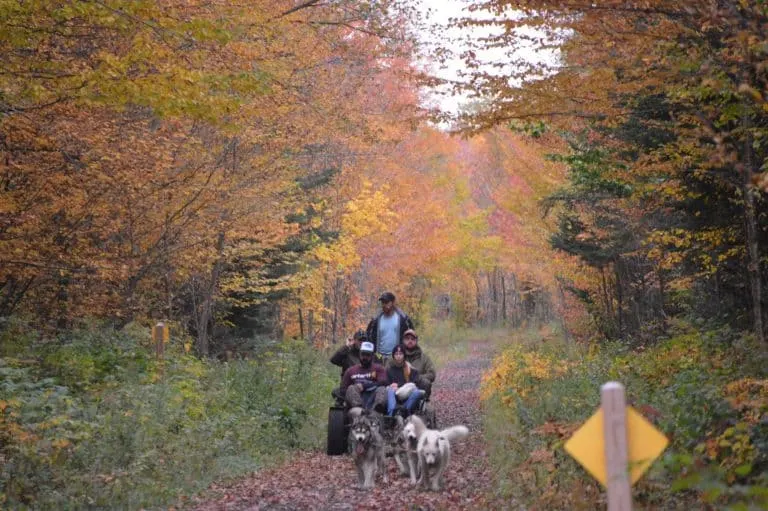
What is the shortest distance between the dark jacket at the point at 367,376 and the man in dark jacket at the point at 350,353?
0.43 meters

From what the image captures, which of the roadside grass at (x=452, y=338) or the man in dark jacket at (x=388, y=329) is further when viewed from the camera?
the roadside grass at (x=452, y=338)

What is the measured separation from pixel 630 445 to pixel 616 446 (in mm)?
79

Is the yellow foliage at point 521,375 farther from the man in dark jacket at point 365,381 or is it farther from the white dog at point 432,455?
the white dog at point 432,455

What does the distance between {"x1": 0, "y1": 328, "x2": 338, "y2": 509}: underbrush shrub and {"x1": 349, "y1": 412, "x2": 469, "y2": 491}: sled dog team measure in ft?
6.26

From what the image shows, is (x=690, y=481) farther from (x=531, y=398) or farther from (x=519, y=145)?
(x=519, y=145)

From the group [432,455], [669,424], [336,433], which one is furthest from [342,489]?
[669,424]

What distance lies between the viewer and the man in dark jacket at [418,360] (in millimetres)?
12836

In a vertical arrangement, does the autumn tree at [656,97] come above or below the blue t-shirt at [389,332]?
above

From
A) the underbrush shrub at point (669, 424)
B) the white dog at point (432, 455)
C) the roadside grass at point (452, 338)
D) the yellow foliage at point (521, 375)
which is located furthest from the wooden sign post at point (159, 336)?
the roadside grass at point (452, 338)

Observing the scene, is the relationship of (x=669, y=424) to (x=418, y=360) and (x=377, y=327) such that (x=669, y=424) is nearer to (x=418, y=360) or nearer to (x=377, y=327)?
(x=418, y=360)

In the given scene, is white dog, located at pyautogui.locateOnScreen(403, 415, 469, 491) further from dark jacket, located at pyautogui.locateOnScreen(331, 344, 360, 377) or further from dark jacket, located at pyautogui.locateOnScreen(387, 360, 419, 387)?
dark jacket, located at pyautogui.locateOnScreen(331, 344, 360, 377)

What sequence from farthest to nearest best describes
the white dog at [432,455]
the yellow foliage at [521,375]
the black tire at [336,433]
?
the yellow foliage at [521,375]
the black tire at [336,433]
the white dog at [432,455]

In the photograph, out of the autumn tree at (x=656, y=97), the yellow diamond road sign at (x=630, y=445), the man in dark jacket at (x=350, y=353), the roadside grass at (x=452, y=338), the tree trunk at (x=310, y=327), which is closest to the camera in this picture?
the yellow diamond road sign at (x=630, y=445)

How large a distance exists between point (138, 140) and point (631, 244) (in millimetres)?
11306
